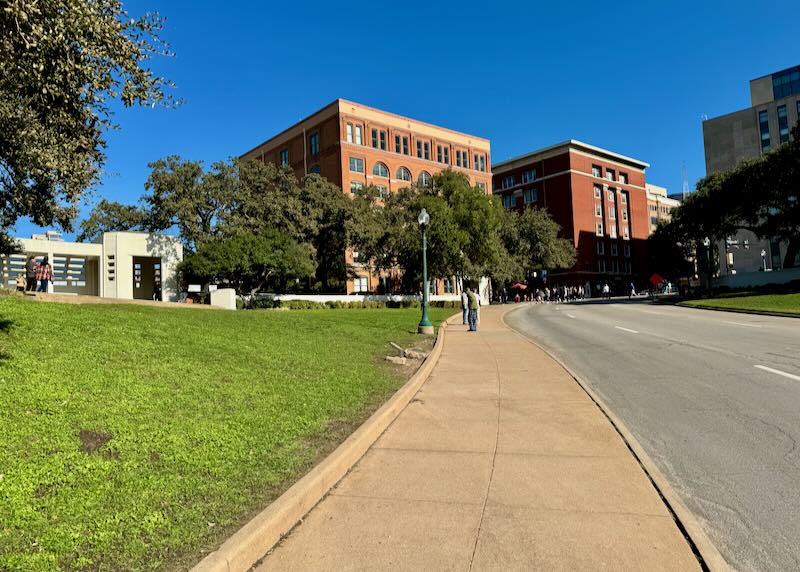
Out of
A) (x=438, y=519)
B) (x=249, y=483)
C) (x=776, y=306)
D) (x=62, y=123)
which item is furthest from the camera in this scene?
(x=776, y=306)

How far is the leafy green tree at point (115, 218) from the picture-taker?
39.1 m

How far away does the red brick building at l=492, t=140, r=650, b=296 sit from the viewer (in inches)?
3206

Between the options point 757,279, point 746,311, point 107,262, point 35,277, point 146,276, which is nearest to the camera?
point 35,277

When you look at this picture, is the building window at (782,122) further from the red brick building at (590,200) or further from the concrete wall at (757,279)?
the concrete wall at (757,279)

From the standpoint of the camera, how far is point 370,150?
61344mm

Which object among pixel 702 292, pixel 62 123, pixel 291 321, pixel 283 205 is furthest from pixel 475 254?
pixel 62 123

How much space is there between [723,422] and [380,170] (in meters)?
58.8

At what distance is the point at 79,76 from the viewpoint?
6898mm

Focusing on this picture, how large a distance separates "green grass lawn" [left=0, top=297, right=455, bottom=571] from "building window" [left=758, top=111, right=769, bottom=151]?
100 meters

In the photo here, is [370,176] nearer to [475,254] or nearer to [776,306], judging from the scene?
[475,254]

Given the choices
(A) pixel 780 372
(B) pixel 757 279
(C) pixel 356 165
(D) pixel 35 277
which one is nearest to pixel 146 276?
(D) pixel 35 277

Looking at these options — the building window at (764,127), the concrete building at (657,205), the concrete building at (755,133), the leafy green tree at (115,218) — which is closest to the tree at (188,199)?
the leafy green tree at (115,218)

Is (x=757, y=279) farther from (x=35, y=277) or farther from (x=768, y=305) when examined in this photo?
(x=35, y=277)

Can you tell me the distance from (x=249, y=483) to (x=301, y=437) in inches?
51.7
